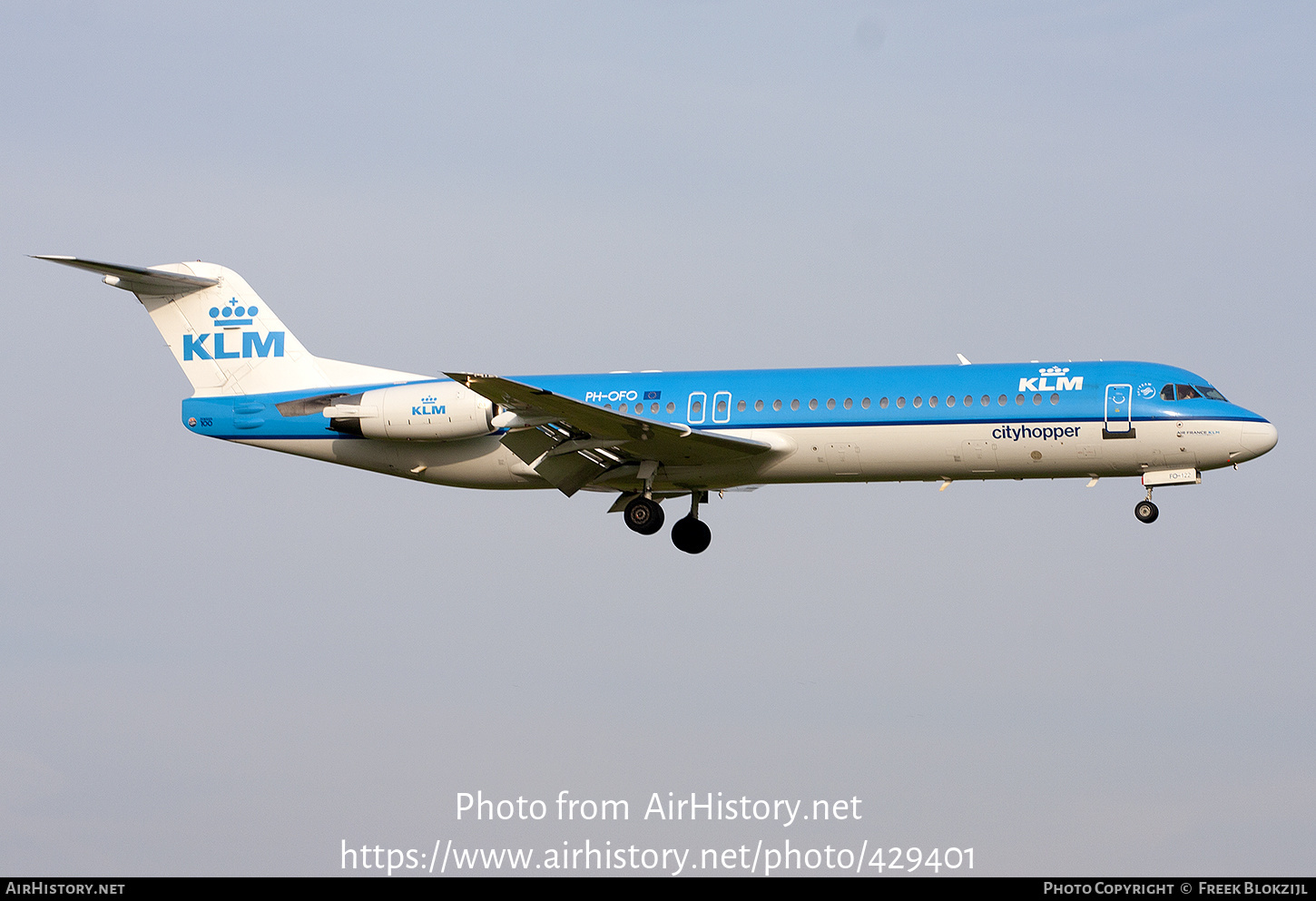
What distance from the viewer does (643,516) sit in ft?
99.8

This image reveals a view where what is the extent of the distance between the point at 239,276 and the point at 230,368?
6.80ft

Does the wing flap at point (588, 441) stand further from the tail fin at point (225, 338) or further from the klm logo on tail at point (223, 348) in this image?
the klm logo on tail at point (223, 348)

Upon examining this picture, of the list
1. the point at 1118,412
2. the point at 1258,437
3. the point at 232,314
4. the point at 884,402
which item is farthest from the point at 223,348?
the point at 1258,437

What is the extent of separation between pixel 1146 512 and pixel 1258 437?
2.25 meters

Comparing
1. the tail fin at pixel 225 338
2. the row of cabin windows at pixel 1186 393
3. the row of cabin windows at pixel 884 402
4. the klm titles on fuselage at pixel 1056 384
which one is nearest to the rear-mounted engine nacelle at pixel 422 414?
the tail fin at pixel 225 338

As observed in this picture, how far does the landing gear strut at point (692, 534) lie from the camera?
31625 millimetres

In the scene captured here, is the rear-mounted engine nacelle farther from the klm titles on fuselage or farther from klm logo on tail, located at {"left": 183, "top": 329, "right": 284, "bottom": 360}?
the klm titles on fuselage

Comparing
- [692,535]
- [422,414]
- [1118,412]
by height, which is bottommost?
[692,535]

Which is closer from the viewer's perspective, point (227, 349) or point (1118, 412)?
point (1118, 412)

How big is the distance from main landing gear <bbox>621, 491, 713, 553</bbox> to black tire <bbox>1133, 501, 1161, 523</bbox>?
8147mm

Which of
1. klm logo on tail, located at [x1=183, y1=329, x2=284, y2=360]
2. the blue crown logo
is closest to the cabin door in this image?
klm logo on tail, located at [x1=183, y1=329, x2=284, y2=360]

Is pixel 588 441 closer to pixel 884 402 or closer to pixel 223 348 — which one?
pixel 884 402

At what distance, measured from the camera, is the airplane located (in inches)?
1087

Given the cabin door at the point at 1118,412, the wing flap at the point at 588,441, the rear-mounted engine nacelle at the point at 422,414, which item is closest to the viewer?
the wing flap at the point at 588,441
